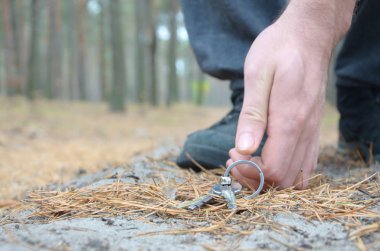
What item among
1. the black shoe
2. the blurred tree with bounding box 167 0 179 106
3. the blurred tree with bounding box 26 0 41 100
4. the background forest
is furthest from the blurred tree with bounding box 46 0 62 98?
the black shoe

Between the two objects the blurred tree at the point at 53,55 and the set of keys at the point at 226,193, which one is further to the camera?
the blurred tree at the point at 53,55

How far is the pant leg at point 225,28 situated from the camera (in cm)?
160

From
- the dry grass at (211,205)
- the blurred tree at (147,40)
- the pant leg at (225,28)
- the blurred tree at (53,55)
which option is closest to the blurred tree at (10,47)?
the blurred tree at (53,55)

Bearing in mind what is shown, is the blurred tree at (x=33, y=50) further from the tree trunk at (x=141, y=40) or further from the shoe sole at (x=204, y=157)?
the shoe sole at (x=204, y=157)

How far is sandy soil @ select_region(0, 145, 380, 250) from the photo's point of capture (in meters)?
0.78

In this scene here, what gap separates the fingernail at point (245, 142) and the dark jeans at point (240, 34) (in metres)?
0.61

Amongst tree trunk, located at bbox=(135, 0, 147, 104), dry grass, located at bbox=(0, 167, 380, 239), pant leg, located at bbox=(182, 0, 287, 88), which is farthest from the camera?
tree trunk, located at bbox=(135, 0, 147, 104)

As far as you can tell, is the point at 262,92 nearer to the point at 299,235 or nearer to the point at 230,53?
the point at 299,235

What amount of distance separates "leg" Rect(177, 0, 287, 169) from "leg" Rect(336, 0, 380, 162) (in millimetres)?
410

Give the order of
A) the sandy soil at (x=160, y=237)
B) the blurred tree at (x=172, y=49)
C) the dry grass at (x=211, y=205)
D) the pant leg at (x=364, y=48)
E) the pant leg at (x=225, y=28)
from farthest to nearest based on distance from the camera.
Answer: the blurred tree at (x=172, y=49), the pant leg at (x=364, y=48), the pant leg at (x=225, y=28), the dry grass at (x=211, y=205), the sandy soil at (x=160, y=237)

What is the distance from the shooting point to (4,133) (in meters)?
3.95

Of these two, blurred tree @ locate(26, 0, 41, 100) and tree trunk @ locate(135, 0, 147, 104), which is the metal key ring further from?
tree trunk @ locate(135, 0, 147, 104)

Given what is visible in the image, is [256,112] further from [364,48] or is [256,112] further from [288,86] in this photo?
[364,48]

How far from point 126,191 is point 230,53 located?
0.75m
